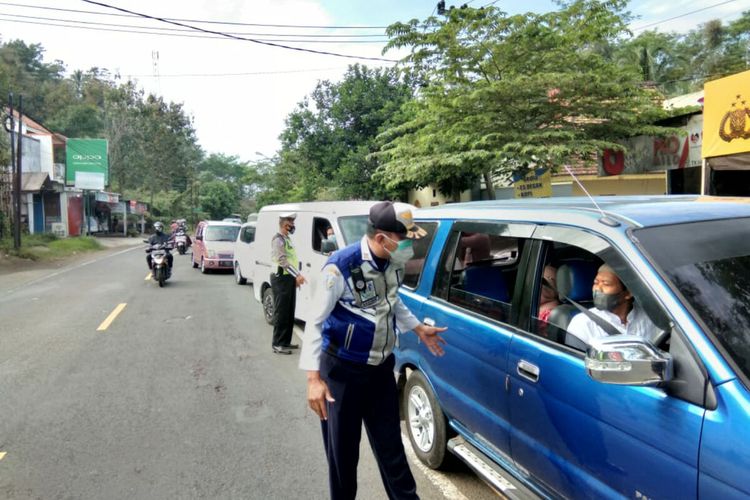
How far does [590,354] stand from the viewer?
1847 mm

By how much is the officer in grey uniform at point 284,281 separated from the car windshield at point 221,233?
399 inches

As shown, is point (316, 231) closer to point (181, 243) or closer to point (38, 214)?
point (181, 243)

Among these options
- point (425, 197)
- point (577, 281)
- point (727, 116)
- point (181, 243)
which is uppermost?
point (727, 116)

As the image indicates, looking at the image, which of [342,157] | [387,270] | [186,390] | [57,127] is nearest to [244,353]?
[186,390]

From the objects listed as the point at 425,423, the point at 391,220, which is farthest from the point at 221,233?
the point at 391,220

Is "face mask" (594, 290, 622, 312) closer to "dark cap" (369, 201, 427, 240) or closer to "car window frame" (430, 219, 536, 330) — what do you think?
"car window frame" (430, 219, 536, 330)

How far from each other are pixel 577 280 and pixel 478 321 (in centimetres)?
61

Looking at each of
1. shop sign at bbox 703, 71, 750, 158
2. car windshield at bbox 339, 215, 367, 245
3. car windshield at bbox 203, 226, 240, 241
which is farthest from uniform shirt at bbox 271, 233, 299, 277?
car windshield at bbox 203, 226, 240, 241

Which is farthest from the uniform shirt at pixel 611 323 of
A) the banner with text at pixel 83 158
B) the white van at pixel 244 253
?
the banner with text at pixel 83 158

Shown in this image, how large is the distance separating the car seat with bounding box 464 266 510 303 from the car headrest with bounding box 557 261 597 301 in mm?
324

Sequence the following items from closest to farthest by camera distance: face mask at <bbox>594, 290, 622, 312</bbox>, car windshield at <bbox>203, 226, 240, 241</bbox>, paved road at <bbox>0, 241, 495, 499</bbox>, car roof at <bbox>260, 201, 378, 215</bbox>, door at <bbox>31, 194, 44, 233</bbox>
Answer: face mask at <bbox>594, 290, 622, 312</bbox>, paved road at <bbox>0, 241, 495, 499</bbox>, car roof at <bbox>260, 201, 378, 215</bbox>, car windshield at <bbox>203, 226, 240, 241</bbox>, door at <bbox>31, 194, 44, 233</bbox>

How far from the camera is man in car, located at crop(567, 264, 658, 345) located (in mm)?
2332

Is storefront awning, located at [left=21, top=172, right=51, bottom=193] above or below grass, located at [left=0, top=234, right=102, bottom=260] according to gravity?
above

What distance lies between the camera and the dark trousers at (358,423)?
2604 mm
